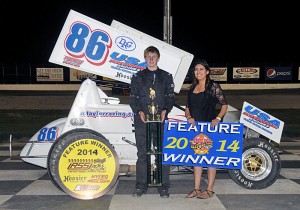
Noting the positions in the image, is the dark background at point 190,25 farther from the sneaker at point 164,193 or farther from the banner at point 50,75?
the sneaker at point 164,193

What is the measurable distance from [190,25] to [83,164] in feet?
185

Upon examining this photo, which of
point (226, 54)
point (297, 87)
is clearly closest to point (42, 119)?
point (297, 87)

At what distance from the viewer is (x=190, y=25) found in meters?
60.4

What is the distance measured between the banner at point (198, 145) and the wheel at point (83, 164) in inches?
26.9

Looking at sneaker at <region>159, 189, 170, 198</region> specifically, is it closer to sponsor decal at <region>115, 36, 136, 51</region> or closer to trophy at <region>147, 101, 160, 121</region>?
trophy at <region>147, 101, 160, 121</region>

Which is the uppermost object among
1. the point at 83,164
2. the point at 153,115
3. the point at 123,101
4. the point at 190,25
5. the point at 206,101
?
the point at 190,25

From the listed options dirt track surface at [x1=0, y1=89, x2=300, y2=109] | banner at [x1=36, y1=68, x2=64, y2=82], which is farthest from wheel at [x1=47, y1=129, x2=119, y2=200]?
banner at [x1=36, y1=68, x2=64, y2=82]

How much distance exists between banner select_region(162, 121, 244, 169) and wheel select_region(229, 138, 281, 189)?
56 cm

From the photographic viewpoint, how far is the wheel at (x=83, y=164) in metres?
5.32

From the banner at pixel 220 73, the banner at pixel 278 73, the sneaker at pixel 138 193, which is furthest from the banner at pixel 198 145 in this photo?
the banner at pixel 278 73

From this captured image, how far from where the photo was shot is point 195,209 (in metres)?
4.95

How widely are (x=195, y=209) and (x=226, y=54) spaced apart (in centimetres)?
5274

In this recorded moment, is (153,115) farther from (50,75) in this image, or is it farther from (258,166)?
(50,75)

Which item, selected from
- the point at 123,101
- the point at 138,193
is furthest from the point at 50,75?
the point at 138,193
